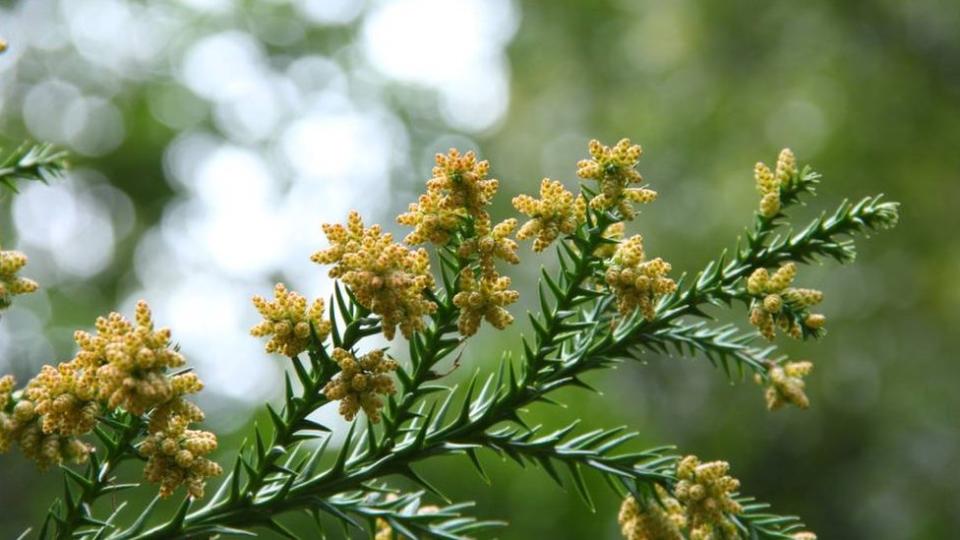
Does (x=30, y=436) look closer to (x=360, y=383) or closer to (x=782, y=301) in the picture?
(x=360, y=383)

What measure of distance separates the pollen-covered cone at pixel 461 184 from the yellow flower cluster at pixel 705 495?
332 millimetres

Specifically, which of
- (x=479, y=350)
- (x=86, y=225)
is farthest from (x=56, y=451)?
(x=86, y=225)

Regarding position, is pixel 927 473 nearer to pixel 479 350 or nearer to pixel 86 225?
pixel 479 350

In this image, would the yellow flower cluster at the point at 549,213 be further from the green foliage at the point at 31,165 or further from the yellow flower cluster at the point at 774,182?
the green foliage at the point at 31,165

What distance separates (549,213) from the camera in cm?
102

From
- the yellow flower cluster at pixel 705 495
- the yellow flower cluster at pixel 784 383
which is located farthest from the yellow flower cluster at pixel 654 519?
the yellow flower cluster at pixel 784 383

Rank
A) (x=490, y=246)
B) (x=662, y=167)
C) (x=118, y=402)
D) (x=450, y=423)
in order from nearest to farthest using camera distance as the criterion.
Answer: (x=118, y=402)
(x=490, y=246)
(x=450, y=423)
(x=662, y=167)

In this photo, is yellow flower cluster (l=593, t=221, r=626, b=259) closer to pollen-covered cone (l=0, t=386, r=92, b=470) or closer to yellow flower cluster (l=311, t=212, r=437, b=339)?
yellow flower cluster (l=311, t=212, r=437, b=339)

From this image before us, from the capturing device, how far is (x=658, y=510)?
1067mm

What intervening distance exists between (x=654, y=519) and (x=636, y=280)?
0.86ft

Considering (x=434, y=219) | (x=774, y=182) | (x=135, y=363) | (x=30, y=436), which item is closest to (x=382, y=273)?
(x=434, y=219)

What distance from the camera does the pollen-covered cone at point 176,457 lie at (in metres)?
0.92

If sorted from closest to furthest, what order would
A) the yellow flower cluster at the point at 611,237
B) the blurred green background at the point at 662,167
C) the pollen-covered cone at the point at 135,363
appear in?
the pollen-covered cone at the point at 135,363 < the yellow flower cluster at the point at 611,237 < the blurred green background at the point at 662,167

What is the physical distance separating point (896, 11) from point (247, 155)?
29.6 ft
